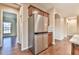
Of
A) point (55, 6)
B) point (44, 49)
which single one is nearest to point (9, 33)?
point (44, 49)

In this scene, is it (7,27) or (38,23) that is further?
Result: (38,23)

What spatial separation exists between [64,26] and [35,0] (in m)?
0.84

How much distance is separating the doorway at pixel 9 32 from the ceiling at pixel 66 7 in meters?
0.70

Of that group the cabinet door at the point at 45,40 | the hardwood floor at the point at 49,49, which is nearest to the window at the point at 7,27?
the hardwood floor at the point at 49,49

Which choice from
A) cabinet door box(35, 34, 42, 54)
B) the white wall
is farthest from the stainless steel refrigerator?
the white wall

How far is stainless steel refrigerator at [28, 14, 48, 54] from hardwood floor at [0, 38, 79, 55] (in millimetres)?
129

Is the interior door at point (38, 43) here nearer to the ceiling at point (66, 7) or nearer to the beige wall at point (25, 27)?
the beige wall at point (25, 27)

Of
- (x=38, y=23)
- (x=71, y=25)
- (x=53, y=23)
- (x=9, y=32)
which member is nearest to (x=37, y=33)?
(x=38, y=23)

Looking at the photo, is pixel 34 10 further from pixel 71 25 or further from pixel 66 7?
pixel 71 25

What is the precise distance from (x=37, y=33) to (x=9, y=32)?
0.59 m

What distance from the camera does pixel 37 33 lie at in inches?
77.5

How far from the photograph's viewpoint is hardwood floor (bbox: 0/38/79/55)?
1.80 m

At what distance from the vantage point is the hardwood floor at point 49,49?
5.92ft

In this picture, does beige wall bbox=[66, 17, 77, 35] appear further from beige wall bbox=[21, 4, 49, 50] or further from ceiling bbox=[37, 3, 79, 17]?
beige wall bbox=[21, 4, 49, 50]
